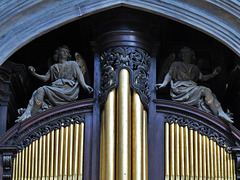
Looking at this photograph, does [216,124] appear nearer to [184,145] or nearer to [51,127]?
[184,145]

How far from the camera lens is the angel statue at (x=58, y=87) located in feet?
38.6

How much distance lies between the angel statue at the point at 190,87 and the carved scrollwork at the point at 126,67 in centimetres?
30

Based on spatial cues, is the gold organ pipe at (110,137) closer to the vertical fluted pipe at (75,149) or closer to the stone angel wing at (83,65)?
the vertical fluted pipe at (75,149)

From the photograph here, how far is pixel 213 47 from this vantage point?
12719 mm

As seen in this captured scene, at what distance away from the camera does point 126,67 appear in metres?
11.6

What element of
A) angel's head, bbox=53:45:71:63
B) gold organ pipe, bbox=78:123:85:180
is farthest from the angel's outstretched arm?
gold organ pipe, bbox=78:123:85:180

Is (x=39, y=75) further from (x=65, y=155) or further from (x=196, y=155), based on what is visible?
(x=196, y=155)

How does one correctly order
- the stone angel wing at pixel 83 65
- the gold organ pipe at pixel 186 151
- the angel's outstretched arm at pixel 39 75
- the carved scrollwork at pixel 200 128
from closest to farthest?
1. the gold organ pipe at pixel 186 151
2. the carved scrollwork at pixel 200 128
3. the angel's outstretched arm at pixel 39 75
4. the stone angel wing at pixel 83 65

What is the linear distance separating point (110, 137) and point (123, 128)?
7.6 inches

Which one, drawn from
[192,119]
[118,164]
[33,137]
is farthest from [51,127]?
[192,119]

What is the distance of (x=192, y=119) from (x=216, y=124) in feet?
1.00

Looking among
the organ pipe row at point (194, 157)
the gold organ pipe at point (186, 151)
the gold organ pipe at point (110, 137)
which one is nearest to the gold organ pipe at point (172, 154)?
the organ pipe row at point (194, 157)

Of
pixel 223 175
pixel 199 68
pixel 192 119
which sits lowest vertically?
pixel 223 175

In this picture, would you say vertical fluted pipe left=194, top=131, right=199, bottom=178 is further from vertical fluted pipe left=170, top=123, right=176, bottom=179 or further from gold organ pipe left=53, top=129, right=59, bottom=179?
gold organ pipe left=53, top=129, right=59, bottom=179
